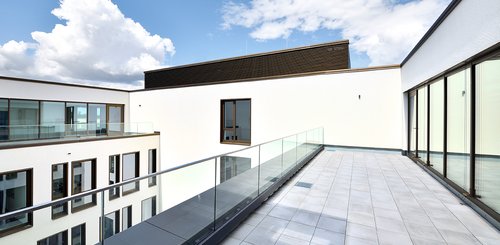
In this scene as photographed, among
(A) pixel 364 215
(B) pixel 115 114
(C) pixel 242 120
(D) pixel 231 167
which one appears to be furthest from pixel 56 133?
(A) pixel 364 215

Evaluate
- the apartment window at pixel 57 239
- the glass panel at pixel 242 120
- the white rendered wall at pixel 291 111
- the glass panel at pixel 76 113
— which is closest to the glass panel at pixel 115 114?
the glass panel at pixel 76 113

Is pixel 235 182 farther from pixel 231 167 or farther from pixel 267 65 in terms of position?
pixel 267 65

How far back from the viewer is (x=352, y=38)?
9.56 m

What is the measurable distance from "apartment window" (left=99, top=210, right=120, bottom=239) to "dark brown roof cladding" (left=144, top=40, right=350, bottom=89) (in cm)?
847

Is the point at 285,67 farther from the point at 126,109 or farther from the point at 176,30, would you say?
the point at 126,109

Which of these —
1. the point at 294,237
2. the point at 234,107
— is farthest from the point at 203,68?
the point at 294,237

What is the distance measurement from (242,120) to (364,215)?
23.9 ft

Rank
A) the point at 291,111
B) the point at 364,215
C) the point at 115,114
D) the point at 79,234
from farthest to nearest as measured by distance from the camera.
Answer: the point at 115,114, the point at 291,111, the point at 364,215, the point at 79,234

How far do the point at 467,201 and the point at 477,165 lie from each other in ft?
2.01

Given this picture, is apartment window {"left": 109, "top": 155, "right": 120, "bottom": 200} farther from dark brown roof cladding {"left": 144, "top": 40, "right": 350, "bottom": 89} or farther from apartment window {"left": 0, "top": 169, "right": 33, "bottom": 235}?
dark brown roof cladding {"left": 144, "top": 40, "right": 350, "bottom": 89}

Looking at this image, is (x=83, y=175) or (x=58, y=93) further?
(x=58, y=93)

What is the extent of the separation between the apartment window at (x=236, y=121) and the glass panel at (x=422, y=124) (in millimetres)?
6149

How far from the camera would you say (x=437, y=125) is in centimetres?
477

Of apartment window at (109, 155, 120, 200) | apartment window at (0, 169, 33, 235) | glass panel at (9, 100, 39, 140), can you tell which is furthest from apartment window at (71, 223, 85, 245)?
apartment window at (109, 155, 120, 200)
